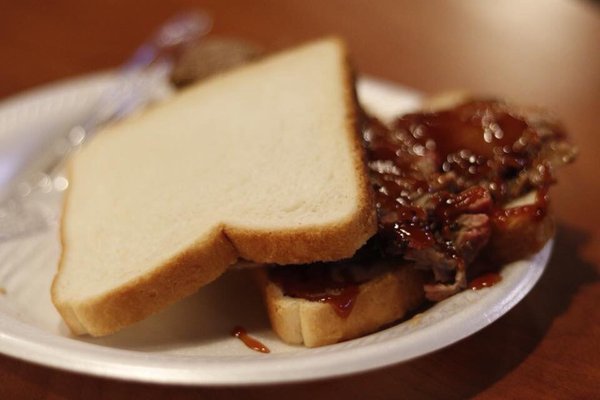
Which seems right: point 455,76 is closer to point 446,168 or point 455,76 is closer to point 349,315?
point 446,168

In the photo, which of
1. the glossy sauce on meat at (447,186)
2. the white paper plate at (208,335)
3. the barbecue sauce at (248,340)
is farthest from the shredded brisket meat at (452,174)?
the barbecue sauce at (248,340)

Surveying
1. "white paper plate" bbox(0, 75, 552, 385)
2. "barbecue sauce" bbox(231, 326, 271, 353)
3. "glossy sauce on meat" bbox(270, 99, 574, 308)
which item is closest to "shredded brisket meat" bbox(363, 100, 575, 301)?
"glossy sauce on meat" bbox(270, 99, 574, 308)

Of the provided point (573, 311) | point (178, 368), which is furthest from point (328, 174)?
point (573, 311)

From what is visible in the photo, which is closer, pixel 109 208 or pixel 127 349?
pixel 127 349

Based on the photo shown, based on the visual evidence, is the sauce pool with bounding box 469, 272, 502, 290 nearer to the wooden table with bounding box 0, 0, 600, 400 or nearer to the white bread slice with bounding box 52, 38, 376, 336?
the wooden table with bounding box 0, 0, 600, 400

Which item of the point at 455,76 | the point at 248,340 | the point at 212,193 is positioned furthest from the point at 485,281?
the point at 455,76

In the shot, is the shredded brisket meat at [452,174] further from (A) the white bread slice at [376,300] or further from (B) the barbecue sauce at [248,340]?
(B) the barbecue sauce at [248,340]

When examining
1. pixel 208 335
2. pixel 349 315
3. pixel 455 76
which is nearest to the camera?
pixel 349 315

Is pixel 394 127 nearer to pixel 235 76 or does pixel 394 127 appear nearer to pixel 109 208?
pixel 235 76
